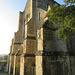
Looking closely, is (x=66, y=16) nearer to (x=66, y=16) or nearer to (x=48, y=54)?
(x=66, y=16)

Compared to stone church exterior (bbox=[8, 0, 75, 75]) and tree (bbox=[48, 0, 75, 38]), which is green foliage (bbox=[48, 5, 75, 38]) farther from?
stone church exterior (bbox=[8, 0, 75, 75])

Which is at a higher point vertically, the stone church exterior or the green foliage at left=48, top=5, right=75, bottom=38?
the green foliage at left=48, top=5, right=75, bottom=38

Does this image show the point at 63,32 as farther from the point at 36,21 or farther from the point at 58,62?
the point at 36,21

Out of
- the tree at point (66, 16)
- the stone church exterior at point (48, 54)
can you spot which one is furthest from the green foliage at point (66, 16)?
the stone church exterior at point (48, 54)

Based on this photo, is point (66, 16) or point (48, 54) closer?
point (66, 16)

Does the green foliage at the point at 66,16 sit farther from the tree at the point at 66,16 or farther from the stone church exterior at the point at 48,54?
the stone church exterior at the point at 48,54

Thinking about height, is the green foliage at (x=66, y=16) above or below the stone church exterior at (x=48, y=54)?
above

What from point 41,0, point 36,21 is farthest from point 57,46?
point 41,0

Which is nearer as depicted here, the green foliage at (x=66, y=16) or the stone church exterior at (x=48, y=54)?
the green foliage at (x=66, y=16)

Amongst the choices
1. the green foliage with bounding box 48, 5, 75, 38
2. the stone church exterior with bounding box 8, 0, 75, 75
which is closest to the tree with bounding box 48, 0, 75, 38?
the green foliage with bounding box 48, 5, 75, 38

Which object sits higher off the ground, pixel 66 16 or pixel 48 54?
pixel 66 16

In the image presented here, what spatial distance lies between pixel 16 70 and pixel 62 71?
736cm

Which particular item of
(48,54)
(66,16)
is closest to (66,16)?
(66,16)

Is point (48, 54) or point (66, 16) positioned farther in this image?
point (48, 54)
